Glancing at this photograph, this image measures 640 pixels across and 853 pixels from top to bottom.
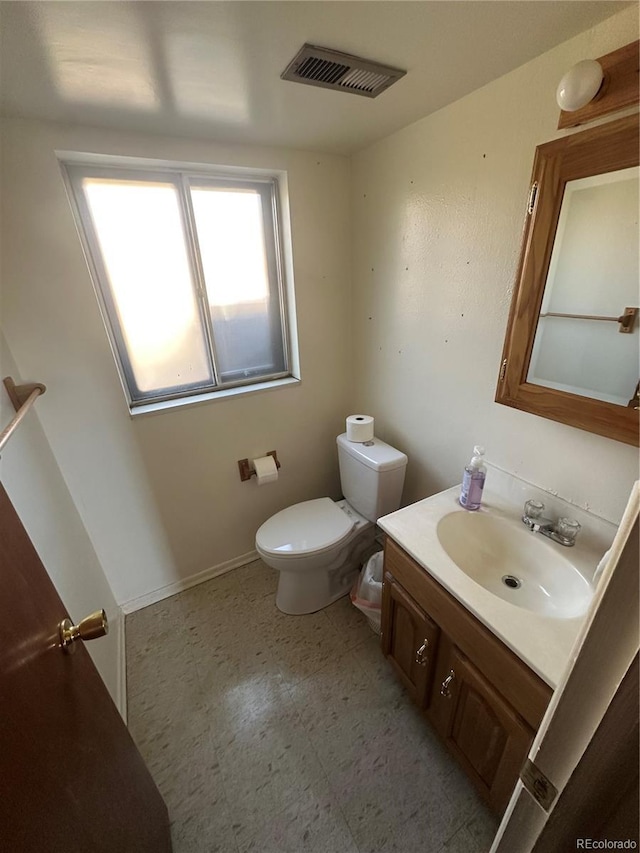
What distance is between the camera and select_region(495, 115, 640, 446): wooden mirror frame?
32.9 inches

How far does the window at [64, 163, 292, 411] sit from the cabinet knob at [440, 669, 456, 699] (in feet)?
4.93

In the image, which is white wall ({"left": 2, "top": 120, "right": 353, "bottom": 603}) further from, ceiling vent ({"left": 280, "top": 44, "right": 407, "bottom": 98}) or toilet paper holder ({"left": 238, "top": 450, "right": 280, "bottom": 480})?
ceiling vent ({"left": 280, "top": 44, "right": 407, "bottom": 98})

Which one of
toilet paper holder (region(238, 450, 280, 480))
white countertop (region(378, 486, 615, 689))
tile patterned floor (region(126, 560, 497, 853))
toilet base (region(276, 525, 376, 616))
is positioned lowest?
tile patterned floor (region(126, 560, 497, 853))

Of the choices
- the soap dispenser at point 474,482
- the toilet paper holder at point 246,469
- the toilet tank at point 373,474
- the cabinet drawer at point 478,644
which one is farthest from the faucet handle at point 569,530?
the toilet paper holder at point 246,469

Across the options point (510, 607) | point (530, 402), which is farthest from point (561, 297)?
point (510, 607)

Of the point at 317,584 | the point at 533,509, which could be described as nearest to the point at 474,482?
the point at 533,509

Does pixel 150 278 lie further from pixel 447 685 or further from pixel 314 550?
pixel 447 685

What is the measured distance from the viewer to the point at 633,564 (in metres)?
0.36

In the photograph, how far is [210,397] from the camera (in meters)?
1.73

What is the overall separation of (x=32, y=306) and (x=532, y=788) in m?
1.83

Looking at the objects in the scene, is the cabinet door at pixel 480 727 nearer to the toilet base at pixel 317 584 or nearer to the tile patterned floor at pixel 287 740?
the tile patterned floor at pixel 287 740

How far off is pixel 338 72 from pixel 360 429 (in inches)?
50.3

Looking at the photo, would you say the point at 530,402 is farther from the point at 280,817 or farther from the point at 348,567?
the point at 280,817

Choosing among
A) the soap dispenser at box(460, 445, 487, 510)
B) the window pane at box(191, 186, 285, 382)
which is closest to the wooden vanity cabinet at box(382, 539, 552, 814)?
the soap dispenser at box(460, 445, 487, 510)
